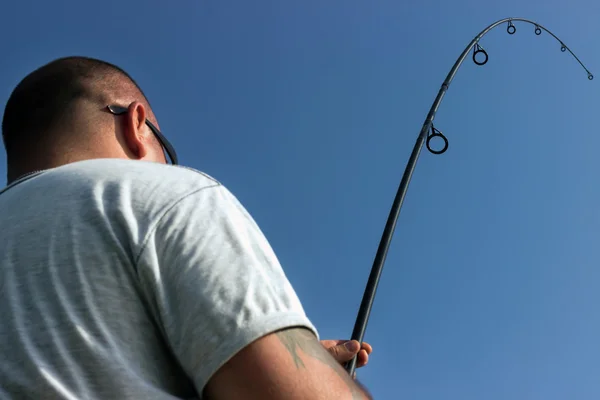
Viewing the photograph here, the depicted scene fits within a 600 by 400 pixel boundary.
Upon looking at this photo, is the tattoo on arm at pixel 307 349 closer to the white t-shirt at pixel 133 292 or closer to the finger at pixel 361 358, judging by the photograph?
the white t-shirt at pixel 133 292

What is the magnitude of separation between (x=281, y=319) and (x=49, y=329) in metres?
0.42

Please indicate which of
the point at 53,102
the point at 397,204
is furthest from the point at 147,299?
the point at 397,204

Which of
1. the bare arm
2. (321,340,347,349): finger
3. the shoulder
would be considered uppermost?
the shoulder

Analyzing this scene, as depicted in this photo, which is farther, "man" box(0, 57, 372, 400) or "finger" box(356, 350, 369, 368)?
"finger" box(356, 350, 369, 368)

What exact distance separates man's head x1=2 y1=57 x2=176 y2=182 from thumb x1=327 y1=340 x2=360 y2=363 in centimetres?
76

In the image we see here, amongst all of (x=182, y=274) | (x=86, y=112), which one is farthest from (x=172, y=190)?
(x=86, y=112)

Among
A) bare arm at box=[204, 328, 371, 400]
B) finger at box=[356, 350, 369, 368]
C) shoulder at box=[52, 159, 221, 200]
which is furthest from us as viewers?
finger at box=[356, 350, 369, 368]

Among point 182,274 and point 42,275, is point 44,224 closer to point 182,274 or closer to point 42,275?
point 42,275

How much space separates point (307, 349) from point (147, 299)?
1.00 feet

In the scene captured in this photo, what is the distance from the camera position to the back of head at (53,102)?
179 centimetres

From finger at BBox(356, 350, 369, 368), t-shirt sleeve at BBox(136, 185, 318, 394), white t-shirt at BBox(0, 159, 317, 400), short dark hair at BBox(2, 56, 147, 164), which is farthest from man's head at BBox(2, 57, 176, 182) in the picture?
finger at BBox(356, 350, 369, 368)

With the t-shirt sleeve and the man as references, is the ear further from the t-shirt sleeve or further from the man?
the t-shirt sleeve

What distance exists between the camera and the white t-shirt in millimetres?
1185

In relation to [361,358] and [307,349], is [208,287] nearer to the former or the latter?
[307,349]
